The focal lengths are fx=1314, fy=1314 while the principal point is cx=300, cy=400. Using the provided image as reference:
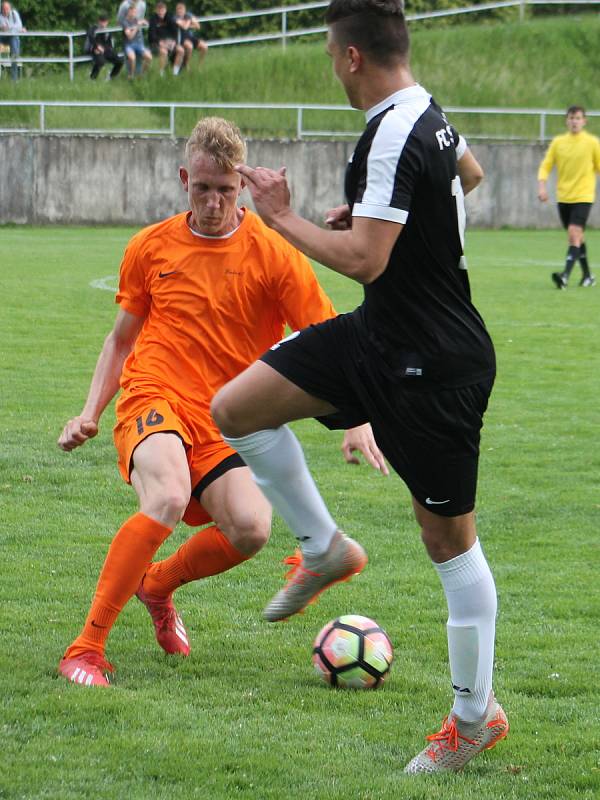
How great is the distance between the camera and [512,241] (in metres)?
26.6

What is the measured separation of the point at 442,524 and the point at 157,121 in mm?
27552

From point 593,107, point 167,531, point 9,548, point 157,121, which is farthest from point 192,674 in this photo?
point 593,107

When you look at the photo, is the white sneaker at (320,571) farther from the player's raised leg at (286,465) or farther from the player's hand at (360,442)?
the player's hand at (360,442)

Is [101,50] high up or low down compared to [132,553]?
up

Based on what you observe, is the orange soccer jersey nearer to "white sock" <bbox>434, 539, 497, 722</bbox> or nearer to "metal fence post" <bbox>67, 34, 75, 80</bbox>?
"white sock" <bbox>434, 539, 497, 722</bbox>

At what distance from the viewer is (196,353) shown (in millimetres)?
5000

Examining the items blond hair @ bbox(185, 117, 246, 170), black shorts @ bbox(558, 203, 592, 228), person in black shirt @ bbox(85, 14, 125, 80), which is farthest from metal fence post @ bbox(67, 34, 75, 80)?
blond hair @ bbox(185, 117, 246, 170)

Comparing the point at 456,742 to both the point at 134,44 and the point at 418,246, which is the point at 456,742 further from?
the point at 134,44

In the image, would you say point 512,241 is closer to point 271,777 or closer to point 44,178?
point 44,178

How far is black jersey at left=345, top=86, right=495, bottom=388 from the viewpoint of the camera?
11.5 ft

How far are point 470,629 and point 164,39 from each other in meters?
30.5

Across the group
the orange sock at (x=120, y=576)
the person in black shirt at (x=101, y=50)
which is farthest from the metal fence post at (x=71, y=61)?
the orange sock at (x=120, y=576)

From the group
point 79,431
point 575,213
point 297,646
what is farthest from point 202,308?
point 575,213

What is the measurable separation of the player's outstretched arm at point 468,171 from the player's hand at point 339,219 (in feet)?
1.16
